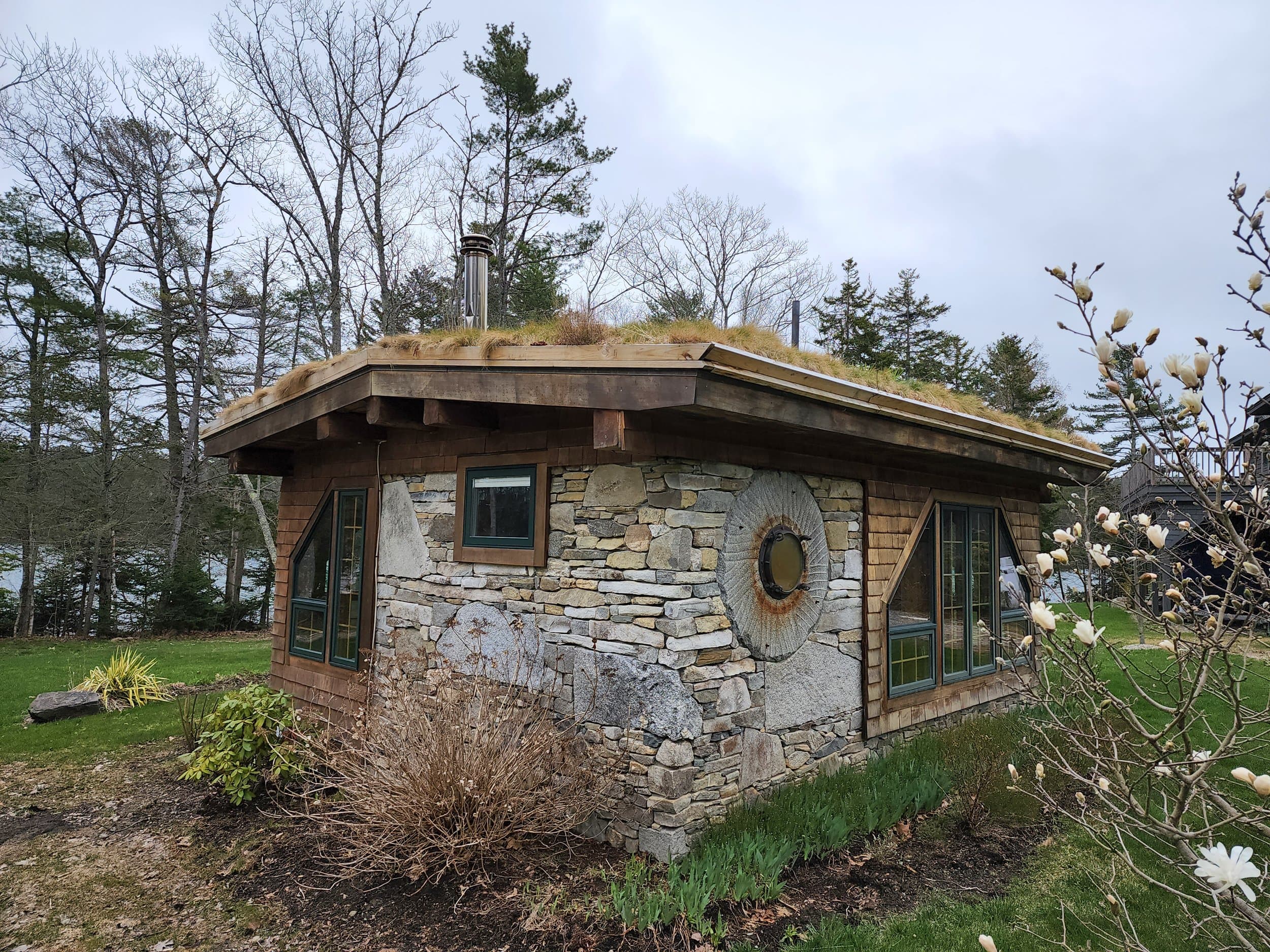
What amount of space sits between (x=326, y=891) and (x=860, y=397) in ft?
13.9

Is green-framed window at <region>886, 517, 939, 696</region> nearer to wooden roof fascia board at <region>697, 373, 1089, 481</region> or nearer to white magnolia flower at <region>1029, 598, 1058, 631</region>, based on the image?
wooden roof fascia board at <region>697, 373, 1089, 481</region>

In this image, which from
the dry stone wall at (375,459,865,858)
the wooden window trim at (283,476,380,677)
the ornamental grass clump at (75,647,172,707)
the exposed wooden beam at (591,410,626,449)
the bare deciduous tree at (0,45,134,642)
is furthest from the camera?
the bare deciduous tree at (0,45,134,642)

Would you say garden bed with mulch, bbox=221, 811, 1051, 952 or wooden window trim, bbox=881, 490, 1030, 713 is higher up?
wooden window trim, bbox=881, 490, 1030, 713

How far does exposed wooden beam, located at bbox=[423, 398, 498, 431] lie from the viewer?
4879mm

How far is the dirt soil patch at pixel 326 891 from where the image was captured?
363 centimetres

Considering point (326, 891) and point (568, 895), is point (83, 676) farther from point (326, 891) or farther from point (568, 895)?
point (568, 895)

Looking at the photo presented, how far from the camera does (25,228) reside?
15.7 meters

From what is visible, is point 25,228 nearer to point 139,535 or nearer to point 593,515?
point 139,535

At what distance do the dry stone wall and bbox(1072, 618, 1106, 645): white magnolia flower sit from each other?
2589 millimetres

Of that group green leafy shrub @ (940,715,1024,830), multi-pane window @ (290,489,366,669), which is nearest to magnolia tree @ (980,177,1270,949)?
green leafy shrub @ (940,715,1024,830)

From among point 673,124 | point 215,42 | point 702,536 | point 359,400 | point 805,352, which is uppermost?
point 673,124

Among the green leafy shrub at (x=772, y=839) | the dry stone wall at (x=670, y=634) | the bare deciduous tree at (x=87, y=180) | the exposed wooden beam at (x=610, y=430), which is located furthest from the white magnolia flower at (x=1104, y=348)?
the bare deciduous tree at (x=87, y=180)

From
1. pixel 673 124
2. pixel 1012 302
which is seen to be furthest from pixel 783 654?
pixel 1012 302

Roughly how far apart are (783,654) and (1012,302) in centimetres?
2373
